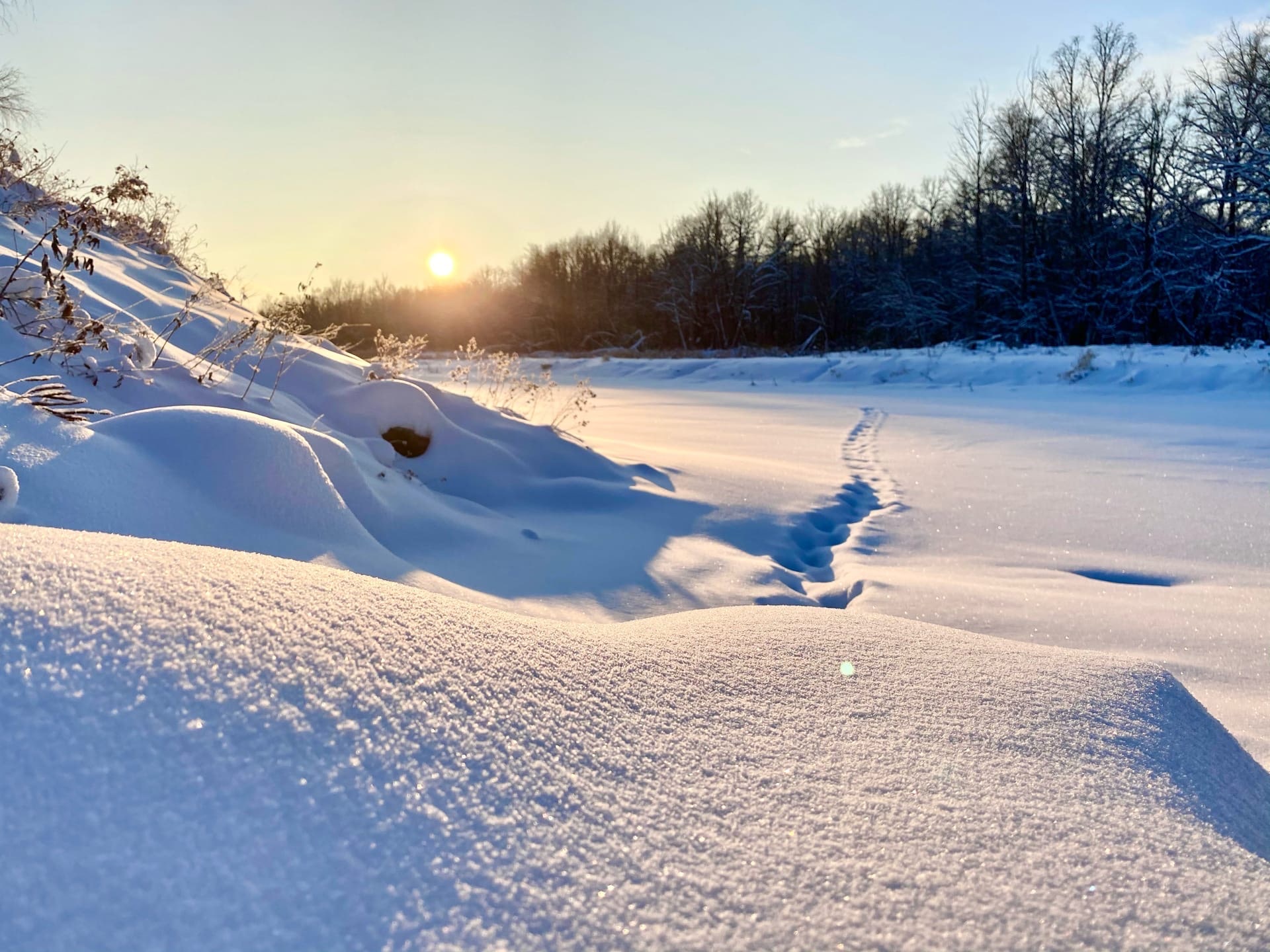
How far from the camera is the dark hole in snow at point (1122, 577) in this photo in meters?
2.72

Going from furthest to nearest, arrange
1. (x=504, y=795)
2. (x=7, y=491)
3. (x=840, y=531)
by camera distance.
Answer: (x=840, y=531) → (x=7, y=491) → (x=504, y=795)

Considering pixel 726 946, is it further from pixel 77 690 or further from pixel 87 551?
pixel 87 551

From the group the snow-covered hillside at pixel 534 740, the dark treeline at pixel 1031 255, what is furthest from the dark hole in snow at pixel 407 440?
the dark treeline at pixel 1031 255

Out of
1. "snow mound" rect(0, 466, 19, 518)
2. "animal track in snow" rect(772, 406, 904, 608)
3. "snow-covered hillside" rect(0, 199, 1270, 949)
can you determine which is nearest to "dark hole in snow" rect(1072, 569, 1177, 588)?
"snow-covered hillside" rect(0, 199, 1270, 949)

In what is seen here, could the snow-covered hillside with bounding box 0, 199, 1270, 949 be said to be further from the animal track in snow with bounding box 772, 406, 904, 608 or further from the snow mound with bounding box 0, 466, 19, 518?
the animal track in snow with bounding box 772, 406, 904, 608

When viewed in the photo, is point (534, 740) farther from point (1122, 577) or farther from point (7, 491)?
point (1122, 577)

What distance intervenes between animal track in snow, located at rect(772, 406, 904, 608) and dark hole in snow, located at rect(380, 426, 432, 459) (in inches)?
67.7

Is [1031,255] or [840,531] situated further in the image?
[1031,255]

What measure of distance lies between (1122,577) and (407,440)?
299 centimetres

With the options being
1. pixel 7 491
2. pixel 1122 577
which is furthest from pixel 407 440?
pixel 1122 577

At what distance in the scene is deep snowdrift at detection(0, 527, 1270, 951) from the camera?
607 mm

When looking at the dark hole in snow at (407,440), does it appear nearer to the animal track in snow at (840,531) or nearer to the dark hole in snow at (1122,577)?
the animal track in snow at (840,531)

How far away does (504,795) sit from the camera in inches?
29.9

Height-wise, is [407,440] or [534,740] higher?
[407,440]
